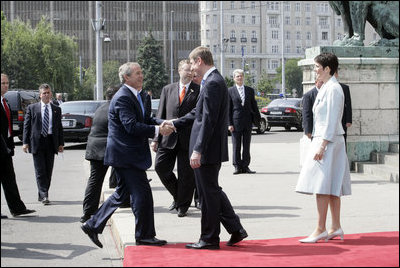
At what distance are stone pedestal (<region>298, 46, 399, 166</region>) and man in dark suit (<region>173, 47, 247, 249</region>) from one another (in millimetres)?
7079

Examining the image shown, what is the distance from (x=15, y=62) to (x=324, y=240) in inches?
2262

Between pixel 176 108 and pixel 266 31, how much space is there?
134902 mm

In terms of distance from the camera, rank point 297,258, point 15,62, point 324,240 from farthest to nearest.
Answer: point 15,62 → point 324,240 → point 297,258

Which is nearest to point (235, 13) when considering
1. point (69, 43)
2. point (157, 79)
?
point (157, 79)

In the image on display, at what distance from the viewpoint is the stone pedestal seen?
1338 cm

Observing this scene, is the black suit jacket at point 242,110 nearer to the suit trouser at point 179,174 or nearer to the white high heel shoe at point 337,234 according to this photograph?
the suit trouser at point 179,174

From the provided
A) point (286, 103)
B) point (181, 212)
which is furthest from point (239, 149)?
point (286, 103)

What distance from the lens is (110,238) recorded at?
809cm

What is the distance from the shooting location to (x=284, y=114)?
32.1 m

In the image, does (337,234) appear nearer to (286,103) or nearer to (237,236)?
(237,236)

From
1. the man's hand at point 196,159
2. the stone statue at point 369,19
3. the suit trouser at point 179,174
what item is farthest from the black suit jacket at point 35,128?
the stone statue at point 369,19

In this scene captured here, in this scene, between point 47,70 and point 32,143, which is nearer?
point 32,143

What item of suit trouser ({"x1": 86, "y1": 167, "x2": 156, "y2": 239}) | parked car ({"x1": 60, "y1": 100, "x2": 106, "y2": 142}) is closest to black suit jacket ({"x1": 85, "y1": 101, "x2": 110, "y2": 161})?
suit trouser ({"x1": 86, "y1": 167, "x2": 156, "y2": 239})

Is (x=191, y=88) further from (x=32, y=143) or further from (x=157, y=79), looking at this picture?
(x=157, y=79)
